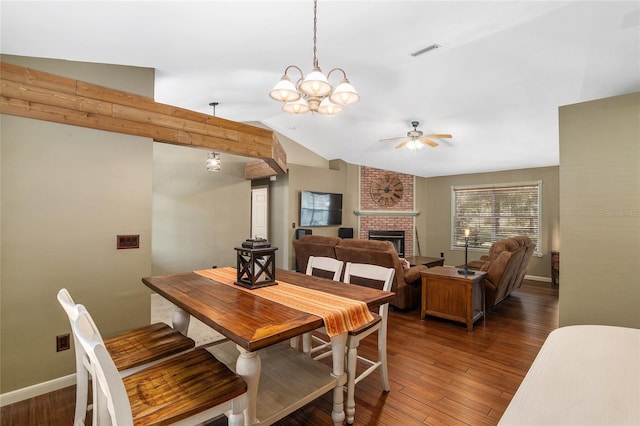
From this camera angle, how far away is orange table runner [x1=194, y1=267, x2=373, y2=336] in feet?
5.01

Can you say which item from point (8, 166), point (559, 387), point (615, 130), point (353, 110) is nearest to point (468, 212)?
point (353, 110)

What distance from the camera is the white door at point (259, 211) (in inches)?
267

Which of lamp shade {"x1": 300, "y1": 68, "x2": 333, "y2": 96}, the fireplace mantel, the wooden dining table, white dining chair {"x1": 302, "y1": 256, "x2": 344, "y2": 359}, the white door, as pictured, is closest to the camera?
the wooden dining table

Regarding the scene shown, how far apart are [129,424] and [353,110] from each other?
4471 millimetres

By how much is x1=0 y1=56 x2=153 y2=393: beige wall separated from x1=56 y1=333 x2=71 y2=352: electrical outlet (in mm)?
30

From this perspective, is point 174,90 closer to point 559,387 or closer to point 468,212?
point 559,387

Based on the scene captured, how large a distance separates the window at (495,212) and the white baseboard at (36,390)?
6505 millimetres

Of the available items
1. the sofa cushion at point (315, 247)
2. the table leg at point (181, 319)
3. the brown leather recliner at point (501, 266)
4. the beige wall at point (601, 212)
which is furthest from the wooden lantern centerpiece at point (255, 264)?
the brown leather recliner at point (501, 266)

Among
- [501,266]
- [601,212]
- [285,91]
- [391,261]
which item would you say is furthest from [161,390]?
[501,266]

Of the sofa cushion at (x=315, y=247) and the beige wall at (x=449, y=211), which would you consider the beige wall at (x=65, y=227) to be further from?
the beige wall at (x=449, y=211)

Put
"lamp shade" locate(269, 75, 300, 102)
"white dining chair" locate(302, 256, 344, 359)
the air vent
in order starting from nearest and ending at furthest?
"lamp shade" locate(269, 75, 300, 102)
"white dining chair" locate(302, 256, 344, 359)
the air vent

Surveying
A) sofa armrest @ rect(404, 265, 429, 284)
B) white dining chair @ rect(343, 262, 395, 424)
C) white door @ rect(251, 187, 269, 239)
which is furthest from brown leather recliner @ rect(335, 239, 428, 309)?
white door @ rect(251, 187, 269, 239)

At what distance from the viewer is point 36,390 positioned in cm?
223

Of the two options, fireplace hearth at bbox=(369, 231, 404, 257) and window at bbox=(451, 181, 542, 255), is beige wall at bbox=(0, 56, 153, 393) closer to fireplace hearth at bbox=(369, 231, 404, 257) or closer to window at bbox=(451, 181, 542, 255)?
fireplace hearth at bbox=(369, 231, 404, 257)
